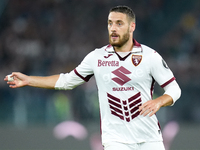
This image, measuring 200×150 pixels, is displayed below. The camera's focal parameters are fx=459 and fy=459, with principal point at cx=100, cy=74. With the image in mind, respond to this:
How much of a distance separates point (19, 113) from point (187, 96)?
13.2 feet

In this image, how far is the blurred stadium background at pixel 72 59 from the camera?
9.34 m

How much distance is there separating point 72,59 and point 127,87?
7943 millimetres

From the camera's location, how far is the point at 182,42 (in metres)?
13.7

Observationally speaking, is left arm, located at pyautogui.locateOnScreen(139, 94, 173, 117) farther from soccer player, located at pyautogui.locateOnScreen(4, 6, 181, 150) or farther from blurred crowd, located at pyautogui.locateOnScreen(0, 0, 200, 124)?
blurred crowd, located at pyautogui.locateOnScreen(0, 0, 200, 124)

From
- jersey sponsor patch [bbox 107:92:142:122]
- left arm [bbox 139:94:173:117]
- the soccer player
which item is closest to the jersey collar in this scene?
the soccer player

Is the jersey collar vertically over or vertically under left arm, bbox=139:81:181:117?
over

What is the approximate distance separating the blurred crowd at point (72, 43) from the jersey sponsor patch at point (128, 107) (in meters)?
5.37

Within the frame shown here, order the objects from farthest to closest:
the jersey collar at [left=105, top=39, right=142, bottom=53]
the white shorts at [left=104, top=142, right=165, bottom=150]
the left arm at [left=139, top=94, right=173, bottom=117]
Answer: the jersey collar at [left=105, top=39, right=142, bottom=53] → the white shorts at [left=104, top=142, right=165, bottom=150] → the left arm at [left=139, top=94, right=173, bottom=117]

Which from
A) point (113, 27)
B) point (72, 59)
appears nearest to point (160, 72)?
point (113, 27)

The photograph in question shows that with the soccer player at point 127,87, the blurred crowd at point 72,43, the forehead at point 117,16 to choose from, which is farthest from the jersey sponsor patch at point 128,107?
the blurred crowd at point 72,43

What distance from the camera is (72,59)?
511 inches

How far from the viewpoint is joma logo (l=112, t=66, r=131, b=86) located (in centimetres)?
513

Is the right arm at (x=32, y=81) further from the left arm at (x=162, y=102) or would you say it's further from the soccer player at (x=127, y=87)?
the left arm at (x=162, y=102)

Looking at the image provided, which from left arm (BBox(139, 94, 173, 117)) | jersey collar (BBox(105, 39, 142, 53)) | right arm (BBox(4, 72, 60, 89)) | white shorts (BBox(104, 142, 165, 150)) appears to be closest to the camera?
left arm (BBox(139, 94, 173, 117))
